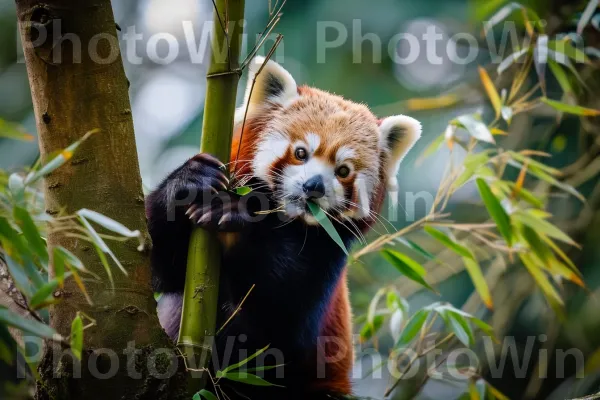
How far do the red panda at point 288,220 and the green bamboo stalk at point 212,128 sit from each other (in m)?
0.42

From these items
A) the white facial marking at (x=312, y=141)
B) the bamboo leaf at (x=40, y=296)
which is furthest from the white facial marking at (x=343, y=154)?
the bamboo leaf at (x=40, y=296)

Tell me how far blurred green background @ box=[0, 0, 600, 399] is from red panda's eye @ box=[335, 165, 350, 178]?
1226 millimetres

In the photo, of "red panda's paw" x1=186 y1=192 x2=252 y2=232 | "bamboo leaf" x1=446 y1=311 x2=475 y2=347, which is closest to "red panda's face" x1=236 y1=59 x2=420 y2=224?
"red panda's paw" x1=186 y1=192 x2=252 y2=232

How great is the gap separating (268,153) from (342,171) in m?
0.36

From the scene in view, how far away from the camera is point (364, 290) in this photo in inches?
209

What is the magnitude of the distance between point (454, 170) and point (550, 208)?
1.96 metres

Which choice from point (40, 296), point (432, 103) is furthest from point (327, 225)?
point (432, 103)

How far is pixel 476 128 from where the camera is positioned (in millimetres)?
3145

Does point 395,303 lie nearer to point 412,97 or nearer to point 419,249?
point 419,249

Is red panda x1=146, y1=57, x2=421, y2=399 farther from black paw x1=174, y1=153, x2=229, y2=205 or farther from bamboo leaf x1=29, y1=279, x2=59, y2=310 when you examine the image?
bamboo leaf x1=29, y1=279, x2=59, y2=310

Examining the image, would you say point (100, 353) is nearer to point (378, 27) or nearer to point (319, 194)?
point (319, 194)

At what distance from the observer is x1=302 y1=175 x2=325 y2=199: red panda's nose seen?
2.81 meters

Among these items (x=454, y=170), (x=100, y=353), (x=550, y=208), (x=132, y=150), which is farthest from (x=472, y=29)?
(x=100, y=353)

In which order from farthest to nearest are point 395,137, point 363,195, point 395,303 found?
point 395,303 → point 395,137 → point 363,195
